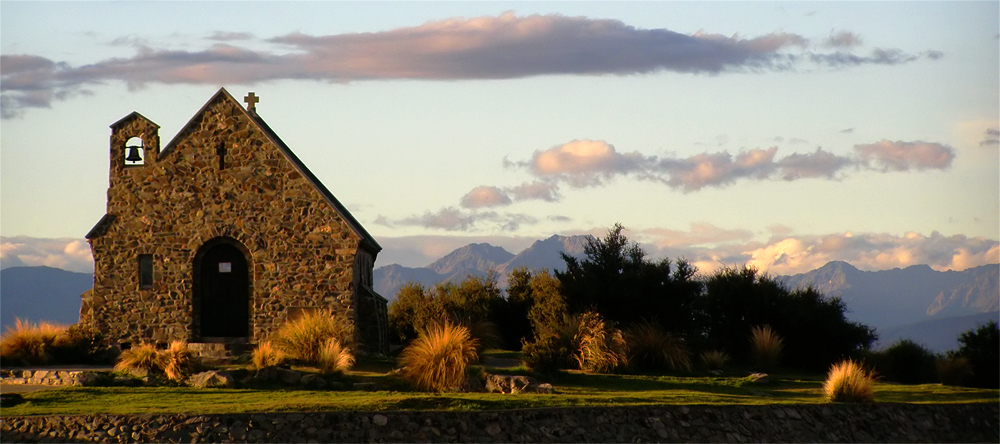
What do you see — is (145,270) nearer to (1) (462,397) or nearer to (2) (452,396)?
(2) (452,396)

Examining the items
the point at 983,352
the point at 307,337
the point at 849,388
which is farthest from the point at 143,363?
the point at 983,352

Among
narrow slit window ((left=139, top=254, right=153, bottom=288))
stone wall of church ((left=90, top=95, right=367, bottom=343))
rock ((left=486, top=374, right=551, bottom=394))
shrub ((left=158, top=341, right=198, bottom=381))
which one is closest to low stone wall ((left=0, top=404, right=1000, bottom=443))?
rock ((left=486, top=374, right=551, bottom=394))

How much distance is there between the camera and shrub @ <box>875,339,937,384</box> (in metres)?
32.6

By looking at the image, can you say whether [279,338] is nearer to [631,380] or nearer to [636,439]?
[631,380]

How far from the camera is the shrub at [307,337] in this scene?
1081 inches

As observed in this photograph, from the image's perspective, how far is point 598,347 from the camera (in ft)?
93.2

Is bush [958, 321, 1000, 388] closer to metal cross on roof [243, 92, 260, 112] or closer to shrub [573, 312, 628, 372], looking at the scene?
shrub [573, 312, 628, 372]

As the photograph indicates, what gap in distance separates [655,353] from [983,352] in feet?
32.7

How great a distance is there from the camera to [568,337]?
28.6 m

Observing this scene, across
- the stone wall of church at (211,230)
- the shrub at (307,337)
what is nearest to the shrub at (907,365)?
the stone wall of church at (211,230)

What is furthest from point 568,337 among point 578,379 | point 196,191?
point 196,191

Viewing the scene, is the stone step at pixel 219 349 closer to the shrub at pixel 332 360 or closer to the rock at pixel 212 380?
the shrub at pixel 332 360

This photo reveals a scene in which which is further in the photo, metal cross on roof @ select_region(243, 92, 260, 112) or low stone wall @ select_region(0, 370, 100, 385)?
metal cross on roof @ select_region(243, 92, 260, 112)

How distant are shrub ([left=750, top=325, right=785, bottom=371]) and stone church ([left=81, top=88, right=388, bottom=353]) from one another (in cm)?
1120
